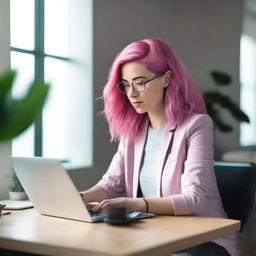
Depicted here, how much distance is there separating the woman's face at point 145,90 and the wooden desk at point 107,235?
1.56ft

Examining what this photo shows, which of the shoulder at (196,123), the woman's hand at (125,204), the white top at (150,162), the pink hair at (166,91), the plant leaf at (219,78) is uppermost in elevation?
the plant leaf at (219,78)

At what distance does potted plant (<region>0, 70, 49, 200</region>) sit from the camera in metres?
0.26

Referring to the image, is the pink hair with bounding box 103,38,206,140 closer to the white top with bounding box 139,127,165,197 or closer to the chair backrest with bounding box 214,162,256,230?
the white top with bounding box 139,127,165,197

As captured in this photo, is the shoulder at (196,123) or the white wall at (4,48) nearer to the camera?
the shoulder at (196,123)

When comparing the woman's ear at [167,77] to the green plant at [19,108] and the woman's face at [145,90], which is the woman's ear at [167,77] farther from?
the green plant at [19,108]

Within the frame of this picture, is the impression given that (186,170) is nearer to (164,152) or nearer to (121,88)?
(164,152)

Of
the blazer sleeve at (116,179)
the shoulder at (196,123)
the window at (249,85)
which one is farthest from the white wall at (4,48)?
the window at (249,85)

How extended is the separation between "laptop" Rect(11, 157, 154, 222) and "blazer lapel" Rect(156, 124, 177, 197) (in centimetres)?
27

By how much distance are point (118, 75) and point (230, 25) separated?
3884 mm

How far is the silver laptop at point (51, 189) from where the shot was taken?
53.0 inches

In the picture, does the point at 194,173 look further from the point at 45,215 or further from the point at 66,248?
the point at 66,248

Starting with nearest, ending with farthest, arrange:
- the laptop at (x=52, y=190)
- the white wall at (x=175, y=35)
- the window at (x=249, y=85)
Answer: the laptop at (x=52, y=190)
the white wall at (x=175, y=35)
the window at (x=249, y=85)

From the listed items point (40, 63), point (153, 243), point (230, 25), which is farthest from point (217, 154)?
point (153, 243)

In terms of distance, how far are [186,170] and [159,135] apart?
25 centimetres
